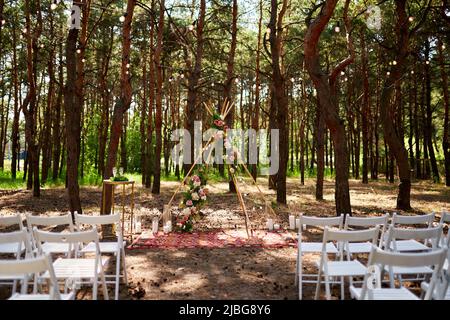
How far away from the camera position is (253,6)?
20516mm

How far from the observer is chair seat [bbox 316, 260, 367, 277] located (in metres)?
4.37

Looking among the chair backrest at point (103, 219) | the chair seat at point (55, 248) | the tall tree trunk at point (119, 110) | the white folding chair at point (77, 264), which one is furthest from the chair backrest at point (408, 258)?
the tall tree trunk at point (119, 110)

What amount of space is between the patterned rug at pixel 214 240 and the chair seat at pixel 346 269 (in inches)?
141

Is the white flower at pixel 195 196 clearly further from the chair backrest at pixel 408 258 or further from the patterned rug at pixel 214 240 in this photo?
the chair backrest at pixel 408 258

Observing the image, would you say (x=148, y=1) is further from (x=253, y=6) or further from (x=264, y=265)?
(x=264, y=265)

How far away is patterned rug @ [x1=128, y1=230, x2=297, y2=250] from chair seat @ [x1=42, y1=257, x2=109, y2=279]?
3238 millimetres

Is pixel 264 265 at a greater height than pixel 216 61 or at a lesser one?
lesser

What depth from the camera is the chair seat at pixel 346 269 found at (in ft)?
14.3

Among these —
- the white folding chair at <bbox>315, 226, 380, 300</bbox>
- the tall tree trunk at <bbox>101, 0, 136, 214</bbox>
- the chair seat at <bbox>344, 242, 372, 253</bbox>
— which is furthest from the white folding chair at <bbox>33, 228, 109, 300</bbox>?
the tall tree trunk at <bbox>101, 0, 136, 214</bbox>

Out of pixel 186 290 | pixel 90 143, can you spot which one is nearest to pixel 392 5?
pixel 186 290
